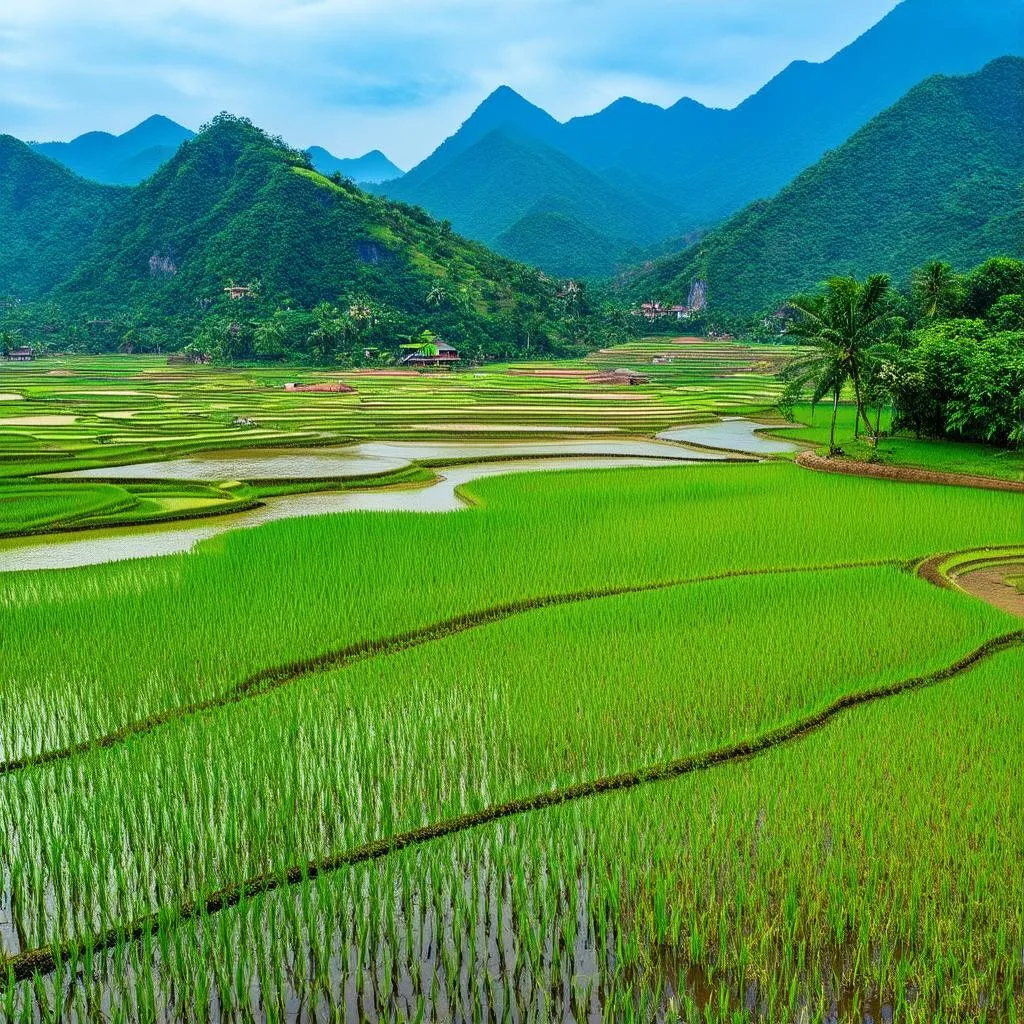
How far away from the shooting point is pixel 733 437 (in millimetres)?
20828

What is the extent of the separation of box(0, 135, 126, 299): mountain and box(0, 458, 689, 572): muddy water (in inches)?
3164

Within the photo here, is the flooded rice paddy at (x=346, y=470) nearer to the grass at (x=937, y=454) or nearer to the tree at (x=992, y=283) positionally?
the grass at (x=937, y=454)

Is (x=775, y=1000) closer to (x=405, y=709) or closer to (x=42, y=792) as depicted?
(x=405, y=709)

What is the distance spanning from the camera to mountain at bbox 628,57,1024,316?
228ft

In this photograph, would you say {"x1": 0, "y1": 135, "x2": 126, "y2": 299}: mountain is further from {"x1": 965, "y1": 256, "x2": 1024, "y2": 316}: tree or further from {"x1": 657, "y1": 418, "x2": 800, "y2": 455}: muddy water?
{"x1": 965, "y1": 256, "x2": 1024, "y2": 316}: tree

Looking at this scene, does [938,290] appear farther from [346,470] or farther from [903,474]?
[346,470]

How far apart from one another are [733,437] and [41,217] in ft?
334

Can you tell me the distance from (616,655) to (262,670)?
2.48 m

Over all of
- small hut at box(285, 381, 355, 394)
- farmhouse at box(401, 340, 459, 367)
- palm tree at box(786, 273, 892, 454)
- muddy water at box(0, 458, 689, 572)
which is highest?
farmhouse at box(401, 340, 459, 367)

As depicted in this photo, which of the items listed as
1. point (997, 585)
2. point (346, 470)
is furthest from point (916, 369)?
point (346, 470)

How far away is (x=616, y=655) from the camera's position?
19.3 feet

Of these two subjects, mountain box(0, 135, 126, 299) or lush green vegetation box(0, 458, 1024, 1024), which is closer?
lush green vegetation box(0, 458, 1024, 1024)

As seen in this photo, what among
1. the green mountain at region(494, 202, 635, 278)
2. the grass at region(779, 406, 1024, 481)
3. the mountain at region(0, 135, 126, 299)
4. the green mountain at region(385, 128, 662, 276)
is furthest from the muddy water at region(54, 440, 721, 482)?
the green mountain at region(385, 128, 662, 276)

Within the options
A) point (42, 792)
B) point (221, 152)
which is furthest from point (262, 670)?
point (221, 152)
